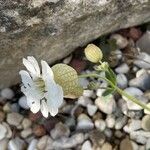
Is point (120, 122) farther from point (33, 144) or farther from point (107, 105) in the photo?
point (33, 144)

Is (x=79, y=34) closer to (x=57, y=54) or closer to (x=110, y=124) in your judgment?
(x=57, y=54)

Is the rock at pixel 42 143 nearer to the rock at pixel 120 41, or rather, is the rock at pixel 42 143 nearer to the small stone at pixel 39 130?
the small stone at pixel 39 130

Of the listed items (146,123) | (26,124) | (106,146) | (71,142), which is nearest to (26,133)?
(26,124)

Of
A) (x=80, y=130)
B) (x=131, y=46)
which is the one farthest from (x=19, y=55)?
(x=131, y=46)

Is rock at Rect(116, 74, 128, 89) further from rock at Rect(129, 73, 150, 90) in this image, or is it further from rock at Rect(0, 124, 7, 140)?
rock at Rect(0, 124, 7, 140)

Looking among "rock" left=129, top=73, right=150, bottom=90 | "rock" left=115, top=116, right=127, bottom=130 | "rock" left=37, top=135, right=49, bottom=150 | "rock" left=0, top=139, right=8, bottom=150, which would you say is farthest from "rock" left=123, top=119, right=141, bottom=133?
"rock" left=0, top=139, right=8, bottom=150

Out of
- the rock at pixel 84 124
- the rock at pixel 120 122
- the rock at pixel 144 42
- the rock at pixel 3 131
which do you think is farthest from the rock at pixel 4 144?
the rock at pixel 144 42
